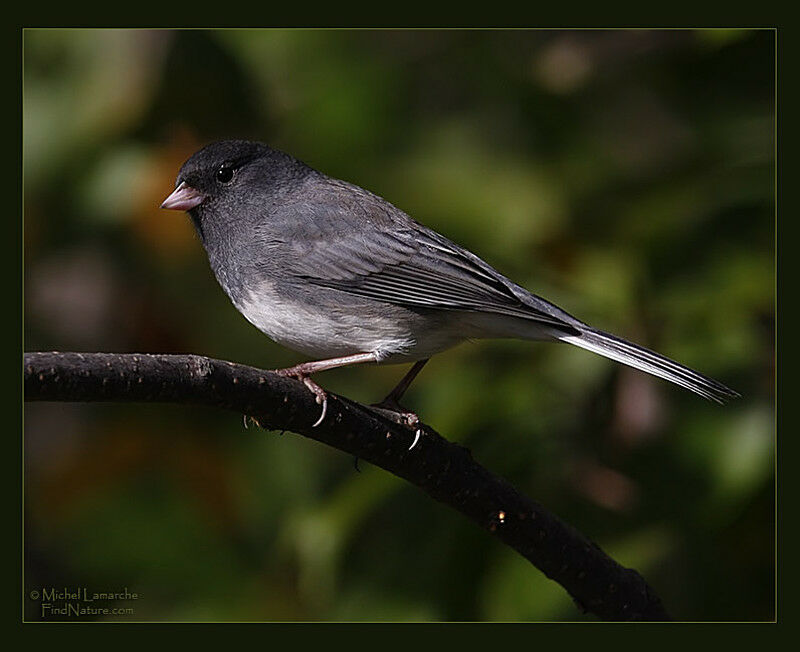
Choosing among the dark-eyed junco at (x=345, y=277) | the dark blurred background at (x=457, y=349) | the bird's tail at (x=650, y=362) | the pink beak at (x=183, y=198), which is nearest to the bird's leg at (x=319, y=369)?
the dark-eyed junco at (x=345, y=277)

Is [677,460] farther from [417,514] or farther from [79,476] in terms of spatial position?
[79,476]

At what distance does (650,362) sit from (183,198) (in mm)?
1113

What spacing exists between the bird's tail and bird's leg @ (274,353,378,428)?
0.41 m

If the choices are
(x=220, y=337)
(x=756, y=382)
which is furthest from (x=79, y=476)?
(x=756, y=382)

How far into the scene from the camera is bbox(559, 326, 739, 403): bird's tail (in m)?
1.89

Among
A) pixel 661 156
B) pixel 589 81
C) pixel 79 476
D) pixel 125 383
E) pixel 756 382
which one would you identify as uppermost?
pixel 589 81

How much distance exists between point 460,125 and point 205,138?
71 centimetres

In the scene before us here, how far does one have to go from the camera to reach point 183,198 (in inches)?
92.1

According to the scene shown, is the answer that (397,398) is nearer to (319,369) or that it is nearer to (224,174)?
(319,369)

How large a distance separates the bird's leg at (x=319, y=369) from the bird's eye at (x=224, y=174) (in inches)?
21.1

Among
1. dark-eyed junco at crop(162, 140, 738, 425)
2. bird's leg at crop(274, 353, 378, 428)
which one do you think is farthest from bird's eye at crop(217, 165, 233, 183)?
bird's leg at crop(274, 353, 378, 428)

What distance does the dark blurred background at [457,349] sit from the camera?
208cm

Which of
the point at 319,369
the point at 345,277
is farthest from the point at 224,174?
the point at 319,369

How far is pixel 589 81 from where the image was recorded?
8.81 ft
